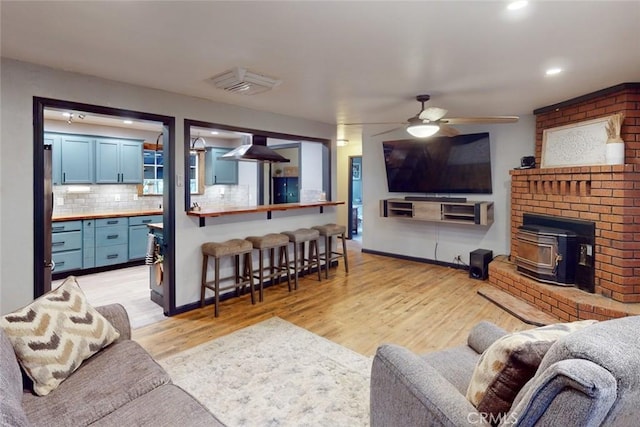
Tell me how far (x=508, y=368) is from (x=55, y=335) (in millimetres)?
1921

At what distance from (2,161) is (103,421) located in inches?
92.0

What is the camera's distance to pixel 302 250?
5.00 metres

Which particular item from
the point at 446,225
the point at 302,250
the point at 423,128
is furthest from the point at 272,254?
the point at 446,225

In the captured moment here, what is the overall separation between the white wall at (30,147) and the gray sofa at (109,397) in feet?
5.22

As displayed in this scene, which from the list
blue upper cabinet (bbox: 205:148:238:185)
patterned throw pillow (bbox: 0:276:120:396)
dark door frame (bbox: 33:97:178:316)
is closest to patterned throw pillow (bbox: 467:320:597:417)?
patterned throw pillow (bbox: 0:276:120:396)

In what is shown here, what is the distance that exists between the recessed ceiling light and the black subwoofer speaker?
145 inches

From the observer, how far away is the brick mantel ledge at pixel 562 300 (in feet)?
10.5

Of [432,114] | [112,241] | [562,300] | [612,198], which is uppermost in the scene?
[432,114]

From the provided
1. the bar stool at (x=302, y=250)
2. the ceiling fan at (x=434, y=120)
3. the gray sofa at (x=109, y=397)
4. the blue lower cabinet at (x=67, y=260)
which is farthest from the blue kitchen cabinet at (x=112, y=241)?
the ceiling fan at (x=434, y=120)

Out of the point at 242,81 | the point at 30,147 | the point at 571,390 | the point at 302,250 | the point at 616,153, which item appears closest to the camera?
the point at 571,390

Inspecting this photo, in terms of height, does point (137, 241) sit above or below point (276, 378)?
above

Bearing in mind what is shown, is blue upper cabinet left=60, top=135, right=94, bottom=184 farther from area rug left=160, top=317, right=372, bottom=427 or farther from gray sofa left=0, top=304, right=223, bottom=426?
gray sofa left=0, top=304, right=223, bottom=426

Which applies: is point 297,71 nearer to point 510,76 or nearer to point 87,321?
point 510,76

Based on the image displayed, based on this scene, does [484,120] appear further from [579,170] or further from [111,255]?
[111,255]
